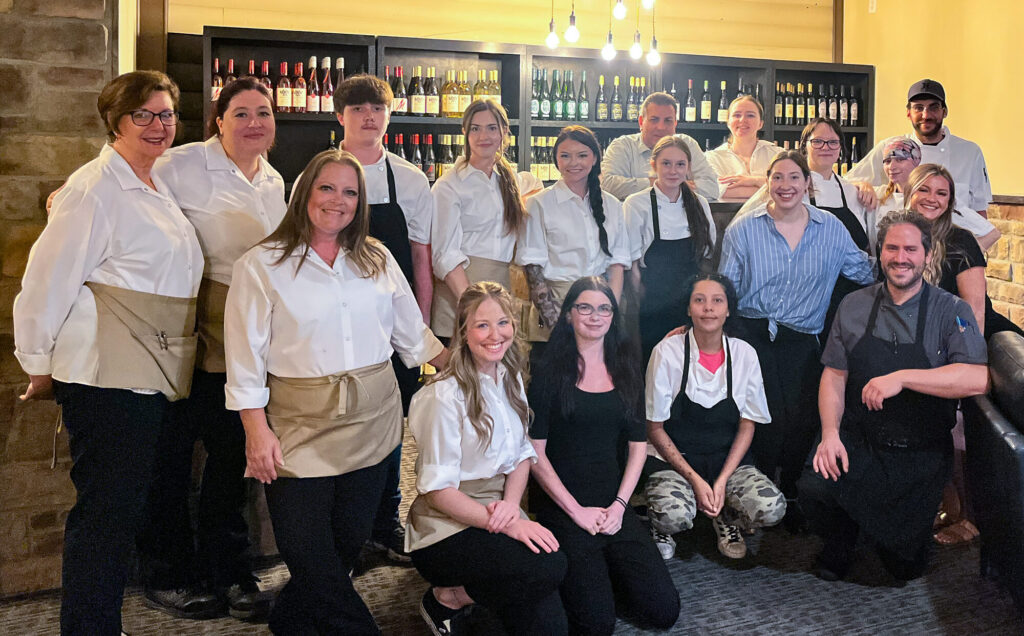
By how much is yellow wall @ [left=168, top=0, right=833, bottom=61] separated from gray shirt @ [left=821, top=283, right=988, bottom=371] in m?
3.60

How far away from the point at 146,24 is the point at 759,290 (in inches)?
146

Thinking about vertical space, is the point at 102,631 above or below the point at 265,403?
below

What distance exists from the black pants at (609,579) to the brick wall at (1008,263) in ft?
10.6

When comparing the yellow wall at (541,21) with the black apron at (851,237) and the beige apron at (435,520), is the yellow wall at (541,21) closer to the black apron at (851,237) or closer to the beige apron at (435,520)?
the black apron at (851,237)

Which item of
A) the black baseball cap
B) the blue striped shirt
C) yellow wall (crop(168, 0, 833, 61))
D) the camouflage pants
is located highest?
yellow wall (crop(168, 0, 833, 61))

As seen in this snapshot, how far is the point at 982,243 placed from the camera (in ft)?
12.3

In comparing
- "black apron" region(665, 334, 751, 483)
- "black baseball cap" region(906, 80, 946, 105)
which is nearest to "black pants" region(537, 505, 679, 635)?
"black apron" region(665, 334, 751, 483)

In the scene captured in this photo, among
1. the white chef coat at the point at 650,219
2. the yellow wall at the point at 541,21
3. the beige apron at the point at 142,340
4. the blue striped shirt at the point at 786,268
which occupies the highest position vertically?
the yellow wall at the point at 541,21

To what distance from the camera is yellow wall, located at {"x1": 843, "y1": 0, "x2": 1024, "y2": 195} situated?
536cm

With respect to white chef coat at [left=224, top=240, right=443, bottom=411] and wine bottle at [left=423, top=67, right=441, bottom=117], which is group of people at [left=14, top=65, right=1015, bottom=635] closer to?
white chef coat at [left=224, top=240, right=443, bottom=411]

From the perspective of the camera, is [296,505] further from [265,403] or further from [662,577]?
[662,577]

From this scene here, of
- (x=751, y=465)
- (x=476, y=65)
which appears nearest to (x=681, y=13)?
(x=476, y=65)

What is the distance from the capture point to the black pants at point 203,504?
2.60 meters

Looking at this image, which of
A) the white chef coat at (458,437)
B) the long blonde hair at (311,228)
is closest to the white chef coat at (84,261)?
the long blonde hair at (311,228)
